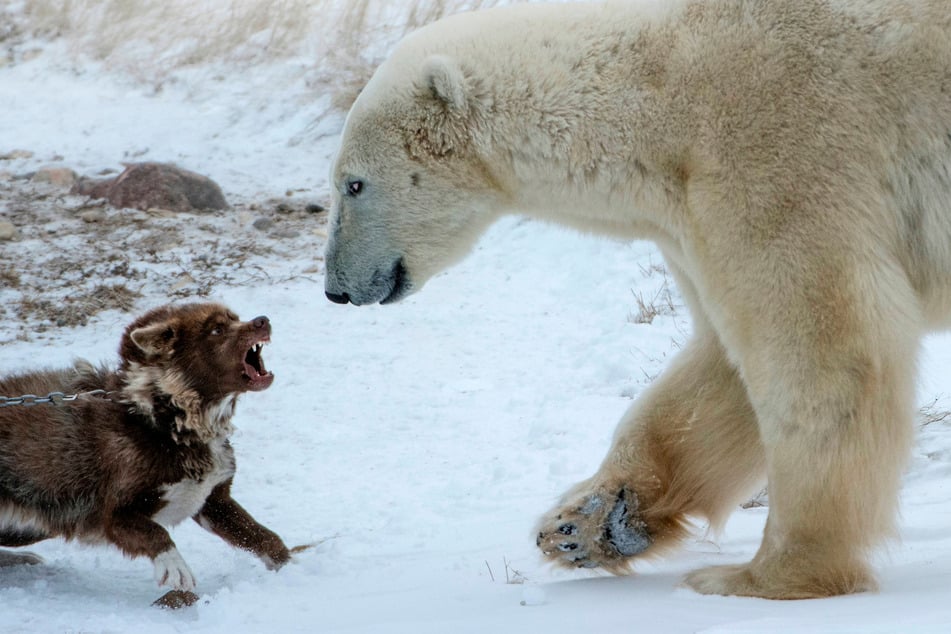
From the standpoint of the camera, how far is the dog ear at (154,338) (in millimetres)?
4836

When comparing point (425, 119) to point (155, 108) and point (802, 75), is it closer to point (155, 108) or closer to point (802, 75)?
point (802, 75)

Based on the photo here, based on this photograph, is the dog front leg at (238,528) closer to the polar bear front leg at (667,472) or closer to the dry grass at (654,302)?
the polar bear front leg at (667,472)

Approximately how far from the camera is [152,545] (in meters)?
4.45

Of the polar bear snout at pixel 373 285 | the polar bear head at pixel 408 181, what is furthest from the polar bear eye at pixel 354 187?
the polar bear snout at pixel 373 285

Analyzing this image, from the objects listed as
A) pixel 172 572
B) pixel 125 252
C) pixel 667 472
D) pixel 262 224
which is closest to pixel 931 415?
pixel 667 472

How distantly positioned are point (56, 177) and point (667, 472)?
26.1ft

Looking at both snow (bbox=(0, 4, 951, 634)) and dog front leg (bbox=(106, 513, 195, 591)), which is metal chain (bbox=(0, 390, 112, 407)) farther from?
snow (bbox=(0, 4, 951, 634))

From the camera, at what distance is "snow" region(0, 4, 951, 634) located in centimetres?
370

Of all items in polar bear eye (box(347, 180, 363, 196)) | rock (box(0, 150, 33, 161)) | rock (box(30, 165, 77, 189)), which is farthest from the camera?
rock (box(0, 150, 33, 161))

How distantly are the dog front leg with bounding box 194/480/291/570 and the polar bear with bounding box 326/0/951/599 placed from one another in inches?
46.8

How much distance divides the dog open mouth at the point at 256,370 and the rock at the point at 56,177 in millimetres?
6135

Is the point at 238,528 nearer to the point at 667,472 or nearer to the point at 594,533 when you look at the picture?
the point at 594,533

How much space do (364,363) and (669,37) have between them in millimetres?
4193

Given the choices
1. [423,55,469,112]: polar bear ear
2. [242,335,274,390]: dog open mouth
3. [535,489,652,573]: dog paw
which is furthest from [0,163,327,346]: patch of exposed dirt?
[535,489,652,573]: dog paw
